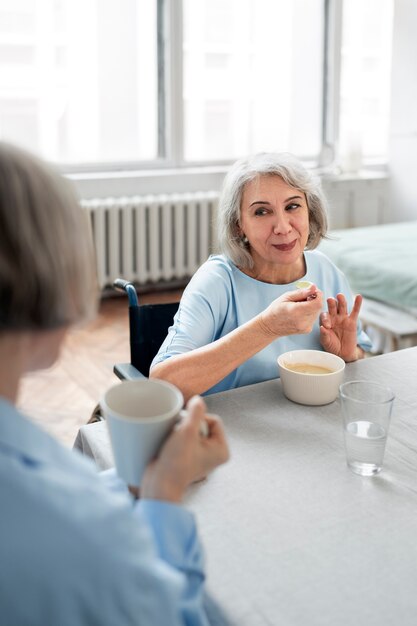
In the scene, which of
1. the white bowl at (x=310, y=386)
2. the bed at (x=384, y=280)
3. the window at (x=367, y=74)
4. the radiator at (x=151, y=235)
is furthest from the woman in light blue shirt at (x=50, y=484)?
the window at (x=367, y=74)

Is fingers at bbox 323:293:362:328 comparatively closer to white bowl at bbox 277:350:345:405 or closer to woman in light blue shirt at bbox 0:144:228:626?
white bowl at bbox 277:350:345:405

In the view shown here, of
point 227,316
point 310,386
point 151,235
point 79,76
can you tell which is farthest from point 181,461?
point 79,76

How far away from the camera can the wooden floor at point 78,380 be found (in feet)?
9.86

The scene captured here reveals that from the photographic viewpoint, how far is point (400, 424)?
4.36ft

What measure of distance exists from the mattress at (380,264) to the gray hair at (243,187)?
128cm

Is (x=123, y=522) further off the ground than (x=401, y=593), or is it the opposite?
(x=123, y=522)

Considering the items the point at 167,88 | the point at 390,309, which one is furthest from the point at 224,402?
the point at 167,88

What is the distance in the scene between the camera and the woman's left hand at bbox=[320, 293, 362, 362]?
66.5 inches

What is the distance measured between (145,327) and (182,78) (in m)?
3.30

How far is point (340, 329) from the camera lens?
1.70 metres

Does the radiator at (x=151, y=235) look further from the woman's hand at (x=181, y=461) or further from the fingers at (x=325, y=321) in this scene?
the woman's hand at (x=181, y=461)

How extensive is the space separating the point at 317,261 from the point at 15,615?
4.57ft

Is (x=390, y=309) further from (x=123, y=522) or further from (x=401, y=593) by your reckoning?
(x=123, y=522)

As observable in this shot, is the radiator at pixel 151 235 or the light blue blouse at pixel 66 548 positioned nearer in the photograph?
the light blue blouse at pixel 66 548
